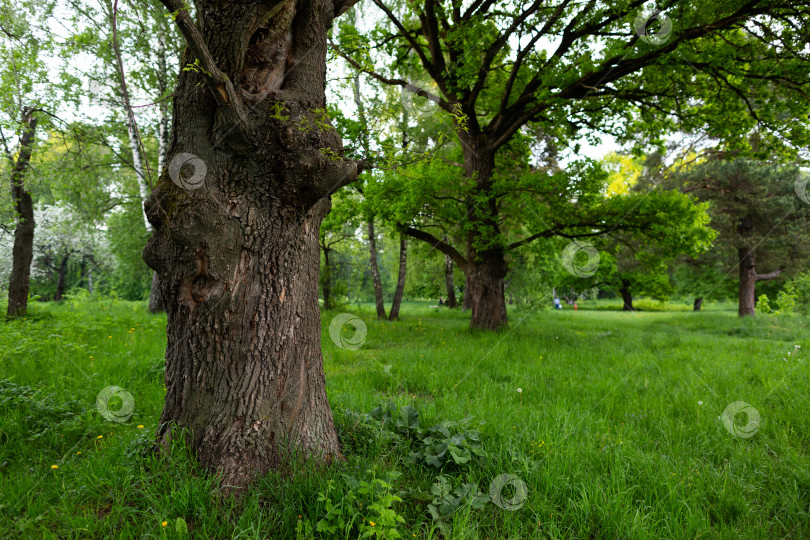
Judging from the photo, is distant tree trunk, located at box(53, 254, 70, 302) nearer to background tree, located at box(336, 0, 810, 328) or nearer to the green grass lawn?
the green grass lawn

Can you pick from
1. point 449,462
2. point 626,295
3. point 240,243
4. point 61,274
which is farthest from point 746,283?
point 61,274

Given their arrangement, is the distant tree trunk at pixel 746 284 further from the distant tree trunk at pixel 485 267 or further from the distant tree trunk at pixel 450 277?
the distant tree trunk at pixel 485 267

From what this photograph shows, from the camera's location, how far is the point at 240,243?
2381 mm

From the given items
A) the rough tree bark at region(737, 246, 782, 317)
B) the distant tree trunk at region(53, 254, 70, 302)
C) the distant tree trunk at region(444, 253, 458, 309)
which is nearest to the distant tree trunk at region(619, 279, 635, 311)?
the rough tree bark at region(737, 246, 782, 317)

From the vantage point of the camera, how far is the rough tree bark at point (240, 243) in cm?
232

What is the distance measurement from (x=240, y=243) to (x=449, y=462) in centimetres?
212

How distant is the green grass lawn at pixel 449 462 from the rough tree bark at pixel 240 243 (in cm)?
28

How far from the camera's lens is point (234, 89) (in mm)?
2369

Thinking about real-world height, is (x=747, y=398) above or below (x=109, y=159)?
below

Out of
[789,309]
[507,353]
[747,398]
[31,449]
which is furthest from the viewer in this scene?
[789,309]

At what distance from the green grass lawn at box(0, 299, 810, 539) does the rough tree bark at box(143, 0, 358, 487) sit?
28 centimetres

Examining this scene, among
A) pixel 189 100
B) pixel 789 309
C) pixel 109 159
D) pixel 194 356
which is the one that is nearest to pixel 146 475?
pixel 194 356

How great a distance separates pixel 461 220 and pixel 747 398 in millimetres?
6117

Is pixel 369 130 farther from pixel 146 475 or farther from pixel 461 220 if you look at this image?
pixel 461 220
